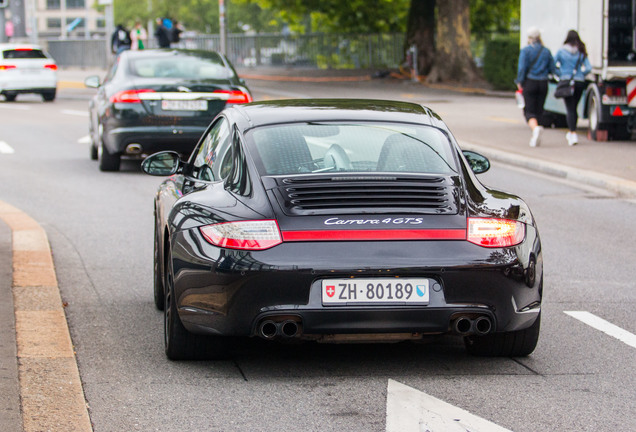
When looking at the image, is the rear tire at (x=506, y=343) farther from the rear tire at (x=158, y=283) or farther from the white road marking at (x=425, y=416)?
the rear tire at (x=158, y=283)

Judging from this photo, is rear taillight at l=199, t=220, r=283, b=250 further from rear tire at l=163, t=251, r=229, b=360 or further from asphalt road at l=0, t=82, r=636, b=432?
asphalt road at l=0, t=82, r=636, b=432

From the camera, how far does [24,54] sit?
109ft

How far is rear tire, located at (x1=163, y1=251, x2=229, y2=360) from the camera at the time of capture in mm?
5836

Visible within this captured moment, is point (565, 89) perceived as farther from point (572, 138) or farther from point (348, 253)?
point (348, 253)

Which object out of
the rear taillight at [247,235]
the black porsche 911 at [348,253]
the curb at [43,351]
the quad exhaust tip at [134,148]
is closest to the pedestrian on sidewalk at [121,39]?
the quad exhaust tip at [134,148]

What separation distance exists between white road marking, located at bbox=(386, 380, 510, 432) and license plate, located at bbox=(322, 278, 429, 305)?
1.39ft

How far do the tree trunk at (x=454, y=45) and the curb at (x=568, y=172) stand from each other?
1777cm

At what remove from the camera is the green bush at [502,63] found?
35.3 meters

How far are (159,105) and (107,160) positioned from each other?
4.05 ft

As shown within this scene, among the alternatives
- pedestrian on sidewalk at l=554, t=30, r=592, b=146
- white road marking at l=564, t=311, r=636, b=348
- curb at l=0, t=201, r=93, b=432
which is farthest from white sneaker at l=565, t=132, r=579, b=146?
white road marking at l=564, t=311, r=636, b=348

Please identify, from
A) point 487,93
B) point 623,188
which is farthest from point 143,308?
point 487,93

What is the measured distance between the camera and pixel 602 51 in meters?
19.0

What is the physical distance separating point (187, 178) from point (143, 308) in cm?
107

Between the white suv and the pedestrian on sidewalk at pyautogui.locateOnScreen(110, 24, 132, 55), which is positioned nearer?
the white suv
